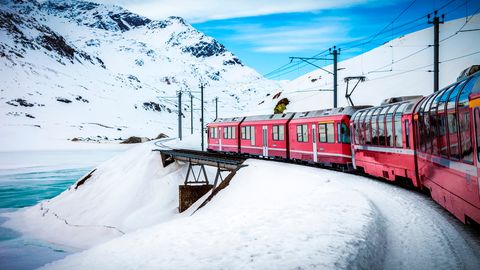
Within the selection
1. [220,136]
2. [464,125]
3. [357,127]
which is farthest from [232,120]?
[464,125]

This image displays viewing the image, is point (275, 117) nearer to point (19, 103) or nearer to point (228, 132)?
point (228, 132)

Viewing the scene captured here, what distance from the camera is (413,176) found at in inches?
561

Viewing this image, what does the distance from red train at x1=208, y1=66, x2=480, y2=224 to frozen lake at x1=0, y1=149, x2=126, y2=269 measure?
1617cm

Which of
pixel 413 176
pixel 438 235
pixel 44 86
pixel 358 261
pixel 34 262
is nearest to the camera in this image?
pixel 358 261

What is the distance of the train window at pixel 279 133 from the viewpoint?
88.5ft

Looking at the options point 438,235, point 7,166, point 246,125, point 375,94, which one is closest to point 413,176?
point 438,235

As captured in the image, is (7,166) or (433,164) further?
(7,166)

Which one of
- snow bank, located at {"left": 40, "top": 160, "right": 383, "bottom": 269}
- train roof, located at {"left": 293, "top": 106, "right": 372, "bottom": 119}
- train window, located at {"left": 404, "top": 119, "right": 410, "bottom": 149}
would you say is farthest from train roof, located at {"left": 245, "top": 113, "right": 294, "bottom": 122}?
snow bank, located at {"left": 40, "top": 160, "right": 383, "bottom": 269}

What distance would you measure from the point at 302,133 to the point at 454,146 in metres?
15.1

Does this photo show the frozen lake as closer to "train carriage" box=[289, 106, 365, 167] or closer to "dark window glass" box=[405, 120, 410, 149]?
"train carriage" box=[289, 106, 365, 167]

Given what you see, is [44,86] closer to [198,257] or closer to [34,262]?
[34,262]

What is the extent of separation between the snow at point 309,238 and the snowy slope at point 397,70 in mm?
50021

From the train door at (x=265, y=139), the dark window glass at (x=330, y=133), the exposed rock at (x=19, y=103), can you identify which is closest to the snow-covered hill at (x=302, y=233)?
the dark window glass at (x=330, y=133)

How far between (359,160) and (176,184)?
23.7 m
